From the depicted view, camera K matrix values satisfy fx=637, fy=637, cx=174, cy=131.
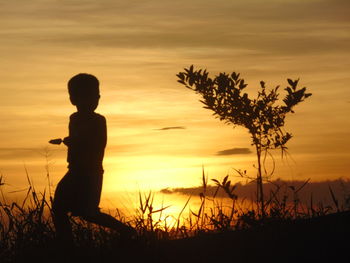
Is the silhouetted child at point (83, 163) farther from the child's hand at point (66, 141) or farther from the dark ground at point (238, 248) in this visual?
the dark ground at point (238, 248)

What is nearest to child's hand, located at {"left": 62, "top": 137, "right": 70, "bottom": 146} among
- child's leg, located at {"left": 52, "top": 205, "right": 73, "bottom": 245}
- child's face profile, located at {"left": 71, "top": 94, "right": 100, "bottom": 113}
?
child's face profile, located at {"left": 71, "top": 94, "right": 100, "bottom": 113}

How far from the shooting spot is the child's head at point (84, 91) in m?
7.52

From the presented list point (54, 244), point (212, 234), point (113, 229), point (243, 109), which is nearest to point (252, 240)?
point (212, 234)

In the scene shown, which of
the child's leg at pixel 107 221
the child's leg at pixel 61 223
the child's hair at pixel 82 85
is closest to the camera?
the child's leg at pixel 107 221

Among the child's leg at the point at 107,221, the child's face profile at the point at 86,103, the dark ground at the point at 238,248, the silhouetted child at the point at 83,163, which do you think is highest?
the child's face profile at the point at 86,103

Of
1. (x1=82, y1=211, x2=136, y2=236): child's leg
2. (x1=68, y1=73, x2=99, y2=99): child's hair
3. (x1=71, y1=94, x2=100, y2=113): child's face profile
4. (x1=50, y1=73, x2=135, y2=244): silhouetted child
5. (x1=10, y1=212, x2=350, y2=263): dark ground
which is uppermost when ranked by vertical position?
(x1=68, y1=73, x2=99, y2=99): child's hair

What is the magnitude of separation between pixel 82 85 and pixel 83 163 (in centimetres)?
92

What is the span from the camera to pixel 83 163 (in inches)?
292

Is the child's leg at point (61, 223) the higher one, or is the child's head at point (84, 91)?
the child's head at point (84, 91)

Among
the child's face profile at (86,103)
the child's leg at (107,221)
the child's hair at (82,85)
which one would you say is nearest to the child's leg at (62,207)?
the child's leg at (107,221)

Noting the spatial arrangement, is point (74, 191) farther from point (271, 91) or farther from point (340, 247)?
point (271, 91)

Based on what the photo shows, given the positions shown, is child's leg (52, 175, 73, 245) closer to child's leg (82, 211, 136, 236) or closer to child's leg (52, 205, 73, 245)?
child's leg (52, 205, 73, 245)

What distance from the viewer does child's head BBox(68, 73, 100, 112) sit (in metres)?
7.52

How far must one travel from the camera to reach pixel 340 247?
6.10m
